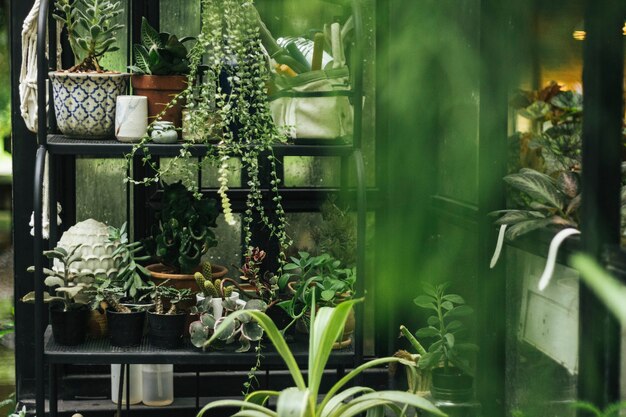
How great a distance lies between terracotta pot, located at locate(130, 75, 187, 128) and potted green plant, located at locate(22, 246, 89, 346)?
0.49m

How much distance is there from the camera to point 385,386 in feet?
11.7

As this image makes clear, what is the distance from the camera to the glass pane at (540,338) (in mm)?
2314

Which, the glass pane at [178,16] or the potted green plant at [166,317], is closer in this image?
the potted green plant at [166,317]

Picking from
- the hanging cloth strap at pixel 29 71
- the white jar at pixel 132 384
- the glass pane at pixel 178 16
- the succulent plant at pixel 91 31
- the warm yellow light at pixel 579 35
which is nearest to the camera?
the warm yellow light at pixel 579 35

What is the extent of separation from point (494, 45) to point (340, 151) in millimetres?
573

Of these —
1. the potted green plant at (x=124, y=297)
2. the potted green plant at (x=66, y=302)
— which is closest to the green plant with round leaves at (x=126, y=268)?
the potted green plant at (x=124, y=297)

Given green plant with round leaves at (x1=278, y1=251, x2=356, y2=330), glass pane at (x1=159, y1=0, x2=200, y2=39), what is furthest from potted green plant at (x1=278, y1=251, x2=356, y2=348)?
glass pane at (x1=159, y1=0, x2=200, y2=39)

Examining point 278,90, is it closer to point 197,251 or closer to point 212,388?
point 197,251

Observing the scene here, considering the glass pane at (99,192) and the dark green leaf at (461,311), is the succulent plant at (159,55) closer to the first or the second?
the glass pane at (99,192)

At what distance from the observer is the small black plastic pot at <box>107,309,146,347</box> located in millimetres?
2744

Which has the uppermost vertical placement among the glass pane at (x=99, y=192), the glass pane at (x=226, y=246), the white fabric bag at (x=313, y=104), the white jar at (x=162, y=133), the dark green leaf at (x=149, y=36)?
the dark green leaf at (x=149, y=36)

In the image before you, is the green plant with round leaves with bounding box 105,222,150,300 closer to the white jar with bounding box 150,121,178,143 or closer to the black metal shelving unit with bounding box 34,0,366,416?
the black metal shelving unit with bounding box 34,0,366,416

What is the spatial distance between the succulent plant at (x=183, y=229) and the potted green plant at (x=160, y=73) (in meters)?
0.25

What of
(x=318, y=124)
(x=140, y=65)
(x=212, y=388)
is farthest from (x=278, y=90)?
(x=212, y=388)
